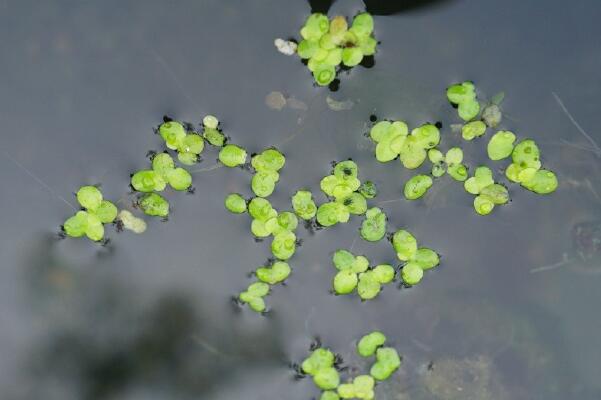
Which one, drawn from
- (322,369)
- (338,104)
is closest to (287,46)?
(338,104)

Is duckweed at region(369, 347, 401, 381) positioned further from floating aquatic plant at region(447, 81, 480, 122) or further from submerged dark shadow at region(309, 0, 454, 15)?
submerged dark shadow at region(309, 0, 454, 15)

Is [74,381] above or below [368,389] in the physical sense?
above

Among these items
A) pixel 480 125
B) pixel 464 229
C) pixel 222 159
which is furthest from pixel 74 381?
pixel 480 125

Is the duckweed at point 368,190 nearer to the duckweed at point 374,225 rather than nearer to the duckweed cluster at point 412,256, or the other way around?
the duckweed at point 374,225

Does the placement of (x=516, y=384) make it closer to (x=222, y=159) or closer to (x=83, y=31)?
(x=222, y=159)

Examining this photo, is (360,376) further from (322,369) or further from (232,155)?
(232,155)

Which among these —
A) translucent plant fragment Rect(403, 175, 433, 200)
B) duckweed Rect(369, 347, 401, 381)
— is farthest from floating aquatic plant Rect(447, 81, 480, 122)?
duckweed Rect(369, 347, 401, 381)
